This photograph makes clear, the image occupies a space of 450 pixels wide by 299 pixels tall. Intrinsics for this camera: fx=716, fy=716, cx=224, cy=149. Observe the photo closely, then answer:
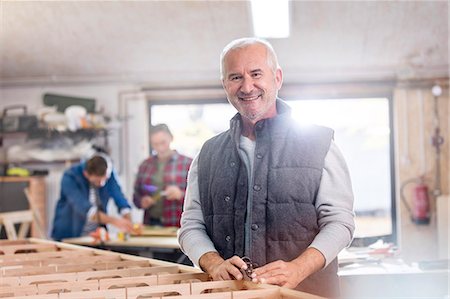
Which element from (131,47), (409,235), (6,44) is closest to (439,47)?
(409,235)

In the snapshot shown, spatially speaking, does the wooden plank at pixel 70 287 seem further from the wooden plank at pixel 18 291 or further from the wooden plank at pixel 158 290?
the wooden plank at pixel 158 290

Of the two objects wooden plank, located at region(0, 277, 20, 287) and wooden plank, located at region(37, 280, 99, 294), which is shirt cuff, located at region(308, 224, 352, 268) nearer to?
wooden plank, located at region(37, 280, 99, 294)

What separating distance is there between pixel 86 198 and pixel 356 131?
2.91 metres

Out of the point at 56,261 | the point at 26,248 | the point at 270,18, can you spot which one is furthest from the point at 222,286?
the point at 270,18

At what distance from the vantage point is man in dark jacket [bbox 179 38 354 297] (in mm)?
1862

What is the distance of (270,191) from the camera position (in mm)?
1889

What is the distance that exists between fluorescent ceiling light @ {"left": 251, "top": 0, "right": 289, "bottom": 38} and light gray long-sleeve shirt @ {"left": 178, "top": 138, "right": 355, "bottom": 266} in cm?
339

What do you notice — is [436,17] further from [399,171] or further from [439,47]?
[399,171]

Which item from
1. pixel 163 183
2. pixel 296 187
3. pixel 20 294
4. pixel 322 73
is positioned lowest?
pixel 20 294

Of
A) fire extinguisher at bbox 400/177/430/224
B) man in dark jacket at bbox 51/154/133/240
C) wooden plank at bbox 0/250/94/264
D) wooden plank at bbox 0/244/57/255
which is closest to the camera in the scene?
wooden plank at bbox 0/250/94/264

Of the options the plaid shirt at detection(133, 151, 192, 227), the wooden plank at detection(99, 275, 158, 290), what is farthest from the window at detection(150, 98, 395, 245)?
the wooden plank at detection(99, 275, 158, 290)

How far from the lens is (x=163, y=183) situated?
514cm

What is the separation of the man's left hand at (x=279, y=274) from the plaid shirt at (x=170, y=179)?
328 cm

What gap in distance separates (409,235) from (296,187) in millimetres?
4936
